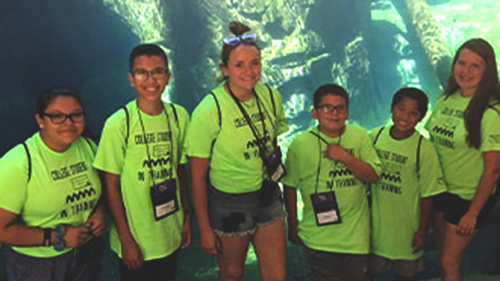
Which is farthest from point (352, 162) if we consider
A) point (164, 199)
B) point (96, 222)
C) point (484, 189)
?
point (96, 222)

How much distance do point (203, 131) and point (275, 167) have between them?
588 mm

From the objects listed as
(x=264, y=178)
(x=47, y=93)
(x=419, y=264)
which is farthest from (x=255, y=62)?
(x=419, y=264)

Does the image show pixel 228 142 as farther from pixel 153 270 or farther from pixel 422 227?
pixel 422 227

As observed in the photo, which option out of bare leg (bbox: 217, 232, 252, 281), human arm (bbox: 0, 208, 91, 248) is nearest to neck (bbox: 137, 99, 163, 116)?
human arm (bbox: 0, 208, 91, 248)

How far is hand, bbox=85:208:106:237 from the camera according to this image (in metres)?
2.56

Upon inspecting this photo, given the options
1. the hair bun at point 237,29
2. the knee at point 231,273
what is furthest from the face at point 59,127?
the knee at point 231,273

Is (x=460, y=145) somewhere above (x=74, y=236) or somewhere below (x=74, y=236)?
above

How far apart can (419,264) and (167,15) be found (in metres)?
10.3

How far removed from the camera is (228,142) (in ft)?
8.92

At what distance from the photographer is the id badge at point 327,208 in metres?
3.04

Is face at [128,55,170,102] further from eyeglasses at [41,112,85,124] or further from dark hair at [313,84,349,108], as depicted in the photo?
dark hair at [313,84,349,108]

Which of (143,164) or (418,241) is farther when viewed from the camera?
(418,241)

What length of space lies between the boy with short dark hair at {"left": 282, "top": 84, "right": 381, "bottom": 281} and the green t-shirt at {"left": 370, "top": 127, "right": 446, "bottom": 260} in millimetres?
213

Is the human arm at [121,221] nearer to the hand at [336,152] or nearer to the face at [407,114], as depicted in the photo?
the hand at [336,152]
